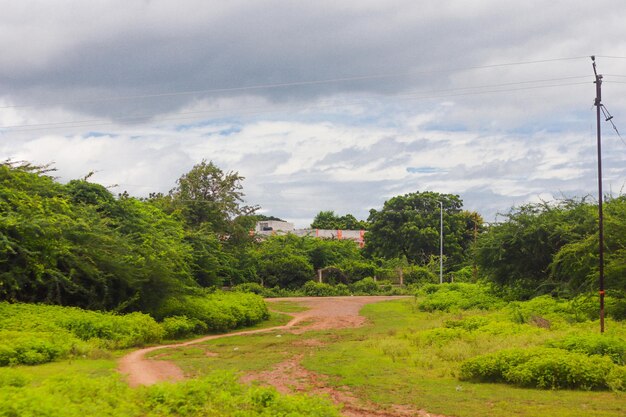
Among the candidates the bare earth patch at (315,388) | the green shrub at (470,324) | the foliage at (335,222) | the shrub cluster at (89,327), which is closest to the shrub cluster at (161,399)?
the bare earth patch at (315,388)

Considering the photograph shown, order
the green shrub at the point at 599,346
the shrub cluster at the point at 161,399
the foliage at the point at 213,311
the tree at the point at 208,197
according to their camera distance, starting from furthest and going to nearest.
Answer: the tree at the point at 208,197, the foliage at the point at 213,311, the green shrub at the point at 599,346, the shrub cluster at the point at 161,399

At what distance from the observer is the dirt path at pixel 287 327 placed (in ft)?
41.8

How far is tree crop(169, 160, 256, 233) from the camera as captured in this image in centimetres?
4503

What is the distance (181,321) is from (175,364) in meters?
7.80

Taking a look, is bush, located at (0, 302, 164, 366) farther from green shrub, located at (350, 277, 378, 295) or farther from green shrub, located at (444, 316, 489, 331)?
green shrub, located at (350, 277, 378, 295)

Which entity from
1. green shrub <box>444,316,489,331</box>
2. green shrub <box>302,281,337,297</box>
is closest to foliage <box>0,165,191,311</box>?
green shrub <box>444,316,489,331</box>

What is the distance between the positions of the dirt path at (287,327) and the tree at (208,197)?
878 cm

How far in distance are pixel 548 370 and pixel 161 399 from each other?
24.5 ft

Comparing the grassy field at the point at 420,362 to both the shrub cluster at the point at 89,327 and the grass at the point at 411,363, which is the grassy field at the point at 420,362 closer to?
the grass at the point at 411,363

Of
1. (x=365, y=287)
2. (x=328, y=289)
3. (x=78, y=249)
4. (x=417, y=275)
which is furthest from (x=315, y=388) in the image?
(x=417, y=275)

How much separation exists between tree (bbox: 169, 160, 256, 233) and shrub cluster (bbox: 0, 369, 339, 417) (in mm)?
35074

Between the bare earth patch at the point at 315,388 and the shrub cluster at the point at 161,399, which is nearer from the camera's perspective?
the shrub cluster at the point at 161,399

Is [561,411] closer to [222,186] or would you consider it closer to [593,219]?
[593,219]

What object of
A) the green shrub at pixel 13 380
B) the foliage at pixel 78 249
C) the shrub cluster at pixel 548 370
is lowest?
the shrub cluster at pixel 548 370
